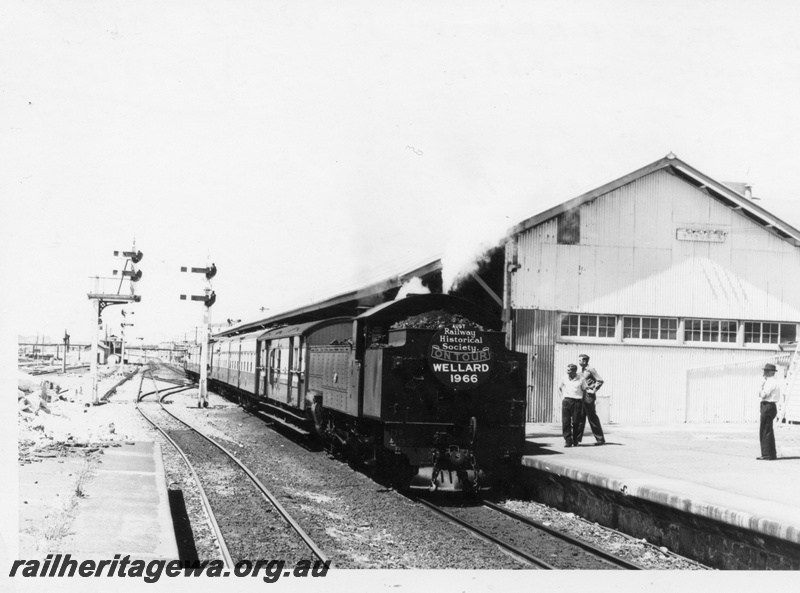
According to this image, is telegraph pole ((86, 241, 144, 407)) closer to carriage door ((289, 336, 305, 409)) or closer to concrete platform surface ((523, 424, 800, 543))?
carriage door ((289, 336, 305, 409))

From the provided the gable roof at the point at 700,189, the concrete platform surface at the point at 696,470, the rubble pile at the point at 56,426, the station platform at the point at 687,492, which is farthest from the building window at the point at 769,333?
the rubble pile at the point at 56,426

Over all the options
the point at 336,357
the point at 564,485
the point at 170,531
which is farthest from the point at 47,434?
the point at 564,485

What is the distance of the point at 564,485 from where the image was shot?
1048cm

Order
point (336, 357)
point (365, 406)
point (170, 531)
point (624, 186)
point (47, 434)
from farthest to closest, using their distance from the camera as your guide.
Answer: point (624, 186)
point (47, 434)
point (336, 357)
point (365, 406)
point (170, 531)

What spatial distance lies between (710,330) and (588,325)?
3423 mm

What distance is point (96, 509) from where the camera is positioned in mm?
8656

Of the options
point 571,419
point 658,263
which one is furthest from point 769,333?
point 571,419

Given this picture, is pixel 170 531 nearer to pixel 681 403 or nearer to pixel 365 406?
pixel 365 406

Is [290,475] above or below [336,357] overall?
below

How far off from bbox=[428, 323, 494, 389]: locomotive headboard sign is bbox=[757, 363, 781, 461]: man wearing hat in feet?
14.7

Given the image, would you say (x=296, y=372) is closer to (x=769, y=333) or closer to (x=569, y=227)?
(x=569, y=227)

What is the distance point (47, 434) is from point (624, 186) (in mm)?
14318

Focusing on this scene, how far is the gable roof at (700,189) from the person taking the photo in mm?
18609

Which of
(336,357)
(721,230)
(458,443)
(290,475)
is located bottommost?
(290,475)
